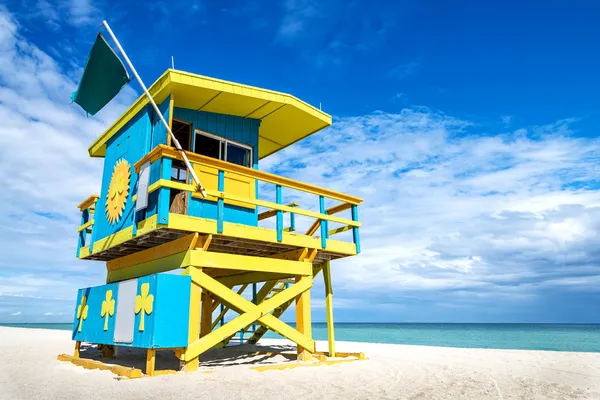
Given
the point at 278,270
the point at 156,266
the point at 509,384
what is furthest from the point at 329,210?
the point at 509,384

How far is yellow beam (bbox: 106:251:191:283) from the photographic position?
787 centimetres

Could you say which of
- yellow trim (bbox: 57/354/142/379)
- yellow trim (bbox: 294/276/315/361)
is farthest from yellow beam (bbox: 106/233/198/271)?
yellow trim (bbox: 294/276/315/361)

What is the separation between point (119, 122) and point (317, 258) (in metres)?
6.07

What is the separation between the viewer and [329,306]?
34.6 ft

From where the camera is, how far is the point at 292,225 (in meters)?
12.6

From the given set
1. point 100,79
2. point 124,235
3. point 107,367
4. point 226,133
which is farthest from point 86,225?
point 226,133

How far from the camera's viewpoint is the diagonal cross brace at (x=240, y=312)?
747cm

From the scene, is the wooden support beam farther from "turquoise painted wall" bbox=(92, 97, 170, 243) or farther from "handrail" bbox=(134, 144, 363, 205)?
"turquoise painted wall" bbox=(92, 97, 170, 243)

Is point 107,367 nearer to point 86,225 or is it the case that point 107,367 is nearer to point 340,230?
point 86,225

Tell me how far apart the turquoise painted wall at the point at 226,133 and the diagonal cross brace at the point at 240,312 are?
169cm

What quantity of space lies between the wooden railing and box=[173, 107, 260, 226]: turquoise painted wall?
393 millimetres

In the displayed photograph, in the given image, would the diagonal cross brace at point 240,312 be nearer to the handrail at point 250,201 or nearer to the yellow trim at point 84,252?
the handrail at point 250,201

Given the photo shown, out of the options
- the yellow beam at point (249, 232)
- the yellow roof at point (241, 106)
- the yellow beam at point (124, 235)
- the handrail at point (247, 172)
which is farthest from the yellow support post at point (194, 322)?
the yellow roof at point (241, 106)

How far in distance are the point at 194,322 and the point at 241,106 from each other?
16.5 ft
